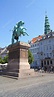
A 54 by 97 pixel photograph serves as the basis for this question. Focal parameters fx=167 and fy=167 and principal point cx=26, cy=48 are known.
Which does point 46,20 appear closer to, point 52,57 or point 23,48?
point 52,57

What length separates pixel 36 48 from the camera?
252ft

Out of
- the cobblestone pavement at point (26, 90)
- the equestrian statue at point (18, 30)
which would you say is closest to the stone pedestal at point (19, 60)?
the equestrian statue at point (18, 30)

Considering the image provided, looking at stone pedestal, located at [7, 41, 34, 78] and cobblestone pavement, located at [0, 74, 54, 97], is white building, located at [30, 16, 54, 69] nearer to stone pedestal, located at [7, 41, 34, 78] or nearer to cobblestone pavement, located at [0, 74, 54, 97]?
stone pedestal, located at [7, 41, 34, 78]

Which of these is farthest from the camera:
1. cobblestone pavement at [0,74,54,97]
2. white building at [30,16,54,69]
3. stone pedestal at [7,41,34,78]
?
white building at [30,16,54,69]

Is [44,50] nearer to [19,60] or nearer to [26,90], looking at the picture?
[19,60]

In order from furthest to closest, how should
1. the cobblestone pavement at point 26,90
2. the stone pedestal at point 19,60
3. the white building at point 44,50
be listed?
the white building at point 44,50 → the stone pedestal at point 19,60 → the cobblestone pavement at point 26,90

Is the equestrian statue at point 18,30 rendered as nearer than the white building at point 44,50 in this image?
Yes

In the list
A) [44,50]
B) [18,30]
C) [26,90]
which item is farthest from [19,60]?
[44,50]

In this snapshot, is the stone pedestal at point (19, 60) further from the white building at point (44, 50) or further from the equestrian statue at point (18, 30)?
the white building at point (44, 50)

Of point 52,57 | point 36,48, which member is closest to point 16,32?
point 52,57

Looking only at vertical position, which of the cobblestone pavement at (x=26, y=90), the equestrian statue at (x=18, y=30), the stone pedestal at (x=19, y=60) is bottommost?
the cobblestone pavement at (x=26, y=90)

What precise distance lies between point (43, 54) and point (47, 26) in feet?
70.5

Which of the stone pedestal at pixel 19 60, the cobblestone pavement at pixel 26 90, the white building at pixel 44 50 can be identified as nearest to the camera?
the cobblestone pavement at pixel 26 90

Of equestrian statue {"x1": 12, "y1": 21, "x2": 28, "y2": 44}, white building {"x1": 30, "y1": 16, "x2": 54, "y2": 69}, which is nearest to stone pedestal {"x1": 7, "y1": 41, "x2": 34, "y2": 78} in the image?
equestrian statue {"x1": 12, "y1": 21, "x2": 28, "y2": 44}
